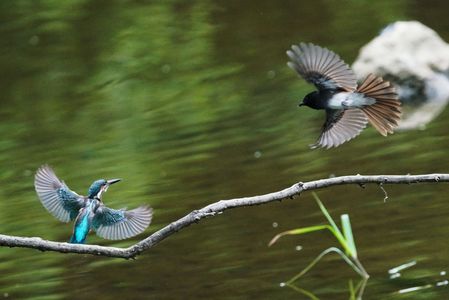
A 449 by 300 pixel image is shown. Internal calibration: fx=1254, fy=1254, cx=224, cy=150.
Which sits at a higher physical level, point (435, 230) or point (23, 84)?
→ point (23, 84)

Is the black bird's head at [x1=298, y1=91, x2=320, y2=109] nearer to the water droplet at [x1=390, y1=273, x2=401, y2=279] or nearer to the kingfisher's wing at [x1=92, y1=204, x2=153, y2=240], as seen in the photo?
the kingfisher's wing at [x1=92, y1=204, x2=153, y2=240]

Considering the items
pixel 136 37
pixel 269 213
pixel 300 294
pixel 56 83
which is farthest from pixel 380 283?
pixel 136 37

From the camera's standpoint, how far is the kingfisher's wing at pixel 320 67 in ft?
17.8

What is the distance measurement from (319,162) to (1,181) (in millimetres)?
2633

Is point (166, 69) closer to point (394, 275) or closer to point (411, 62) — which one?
point (411, 62)

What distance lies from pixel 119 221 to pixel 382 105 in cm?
122

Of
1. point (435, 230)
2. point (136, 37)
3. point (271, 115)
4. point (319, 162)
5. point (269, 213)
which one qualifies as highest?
point (136, 37)

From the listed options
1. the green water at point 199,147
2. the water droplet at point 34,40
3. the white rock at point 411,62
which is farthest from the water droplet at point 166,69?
the water droplet at point 34,40

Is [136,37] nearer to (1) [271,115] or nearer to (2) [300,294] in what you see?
(1) [271,115]

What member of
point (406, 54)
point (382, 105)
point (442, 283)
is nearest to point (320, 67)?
point (382, 105)

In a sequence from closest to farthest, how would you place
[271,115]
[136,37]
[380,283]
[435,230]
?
[380,283] < [435,230] < [271,115] < [136,37]

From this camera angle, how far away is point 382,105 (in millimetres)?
5305

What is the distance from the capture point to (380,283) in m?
6.10

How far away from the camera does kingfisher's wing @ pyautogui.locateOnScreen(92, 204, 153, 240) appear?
5039 millimetres
